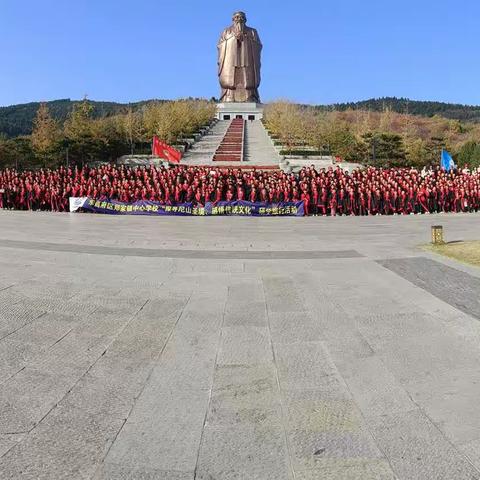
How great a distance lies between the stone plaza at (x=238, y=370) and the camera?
367cm

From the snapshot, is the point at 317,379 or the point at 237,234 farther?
the point at 237,234

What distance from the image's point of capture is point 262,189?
78.2 ft

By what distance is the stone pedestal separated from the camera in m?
82.4

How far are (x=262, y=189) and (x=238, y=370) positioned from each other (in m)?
18.9

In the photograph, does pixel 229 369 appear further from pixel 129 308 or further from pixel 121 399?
pixel 129 308

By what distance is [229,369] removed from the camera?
17.7 feet

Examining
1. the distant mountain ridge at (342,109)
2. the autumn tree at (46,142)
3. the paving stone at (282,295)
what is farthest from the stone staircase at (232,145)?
the distant mountain ridge at (342,109)

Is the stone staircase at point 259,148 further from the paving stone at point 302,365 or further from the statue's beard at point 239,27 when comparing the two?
the paving stone at point 302,365

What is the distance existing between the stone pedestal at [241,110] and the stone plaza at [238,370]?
74.0m

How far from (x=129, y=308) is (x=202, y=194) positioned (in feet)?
54.4

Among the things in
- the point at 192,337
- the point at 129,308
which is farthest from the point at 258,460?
the point at 129,308

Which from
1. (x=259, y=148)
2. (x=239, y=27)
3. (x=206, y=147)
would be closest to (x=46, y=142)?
(x=206, y=147)

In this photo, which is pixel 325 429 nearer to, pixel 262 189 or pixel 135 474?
pixel 135 474

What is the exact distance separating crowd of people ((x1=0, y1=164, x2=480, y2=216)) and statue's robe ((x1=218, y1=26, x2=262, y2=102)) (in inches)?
2268
